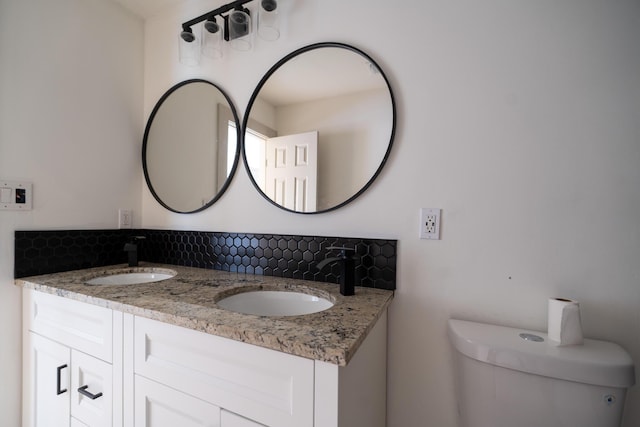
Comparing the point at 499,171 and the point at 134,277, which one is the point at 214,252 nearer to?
the point at 134,277

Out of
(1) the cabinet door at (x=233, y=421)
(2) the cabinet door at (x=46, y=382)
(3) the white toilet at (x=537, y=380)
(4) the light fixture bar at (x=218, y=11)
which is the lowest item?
(2) the cabinet door at (x=46, y=382)

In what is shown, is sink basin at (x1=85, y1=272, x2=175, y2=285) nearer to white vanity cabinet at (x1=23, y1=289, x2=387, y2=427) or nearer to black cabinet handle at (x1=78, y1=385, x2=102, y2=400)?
white vanity cabinet at (x1=23, y1=289, x2=387, y2=427)

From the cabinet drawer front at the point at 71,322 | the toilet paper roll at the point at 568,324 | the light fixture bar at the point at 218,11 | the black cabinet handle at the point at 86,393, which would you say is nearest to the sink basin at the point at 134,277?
the cabinet drawer front at the point at 71,322

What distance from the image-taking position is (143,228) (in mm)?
1554

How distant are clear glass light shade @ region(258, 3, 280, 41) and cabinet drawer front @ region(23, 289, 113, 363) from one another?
1248 mm

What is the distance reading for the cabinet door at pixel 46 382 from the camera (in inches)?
38.8

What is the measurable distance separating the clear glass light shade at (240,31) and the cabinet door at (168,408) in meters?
1.39

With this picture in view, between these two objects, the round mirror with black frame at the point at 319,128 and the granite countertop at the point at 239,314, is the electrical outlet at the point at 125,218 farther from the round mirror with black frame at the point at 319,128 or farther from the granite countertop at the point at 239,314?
the round mirror with black frame at the point at 319,128

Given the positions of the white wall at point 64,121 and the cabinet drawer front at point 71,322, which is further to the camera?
the white wall at point 64,121

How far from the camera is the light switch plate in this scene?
108cm

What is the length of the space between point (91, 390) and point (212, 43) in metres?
1.54

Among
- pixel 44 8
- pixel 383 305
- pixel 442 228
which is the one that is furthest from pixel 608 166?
pixel 44 8

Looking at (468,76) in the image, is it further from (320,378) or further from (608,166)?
(320,378)

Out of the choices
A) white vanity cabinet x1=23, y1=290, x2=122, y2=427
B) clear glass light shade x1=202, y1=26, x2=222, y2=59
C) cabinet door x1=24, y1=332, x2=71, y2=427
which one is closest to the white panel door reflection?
clear glass light shade x1=202, y1=26, x2=222, y2=59
